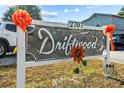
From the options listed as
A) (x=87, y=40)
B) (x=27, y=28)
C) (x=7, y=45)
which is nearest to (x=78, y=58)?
(x=87, y=40)

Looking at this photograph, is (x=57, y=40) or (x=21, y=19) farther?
(x=57, y=40)

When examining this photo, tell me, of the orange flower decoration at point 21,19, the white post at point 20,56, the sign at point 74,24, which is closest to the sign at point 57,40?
the sign at point 74,24

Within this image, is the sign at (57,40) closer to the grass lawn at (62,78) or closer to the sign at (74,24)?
the sign at (74,24)

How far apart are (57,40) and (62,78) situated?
29.9 inches

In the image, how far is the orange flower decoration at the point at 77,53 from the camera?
385cm

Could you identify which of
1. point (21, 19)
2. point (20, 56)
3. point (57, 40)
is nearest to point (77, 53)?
point (57, 40)

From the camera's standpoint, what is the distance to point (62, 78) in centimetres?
427

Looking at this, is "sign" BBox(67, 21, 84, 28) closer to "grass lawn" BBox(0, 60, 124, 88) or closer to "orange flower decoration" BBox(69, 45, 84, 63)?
"orange flower decoration" BBox(69, 45, 84, 63)

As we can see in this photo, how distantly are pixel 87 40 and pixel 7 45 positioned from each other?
11.1ft

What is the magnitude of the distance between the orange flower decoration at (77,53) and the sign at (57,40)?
5 centimetres

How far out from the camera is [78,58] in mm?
3900

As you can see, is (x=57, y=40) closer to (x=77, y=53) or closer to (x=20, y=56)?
(x=77, y=53)

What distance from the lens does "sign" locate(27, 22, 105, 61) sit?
3451 millimetres
